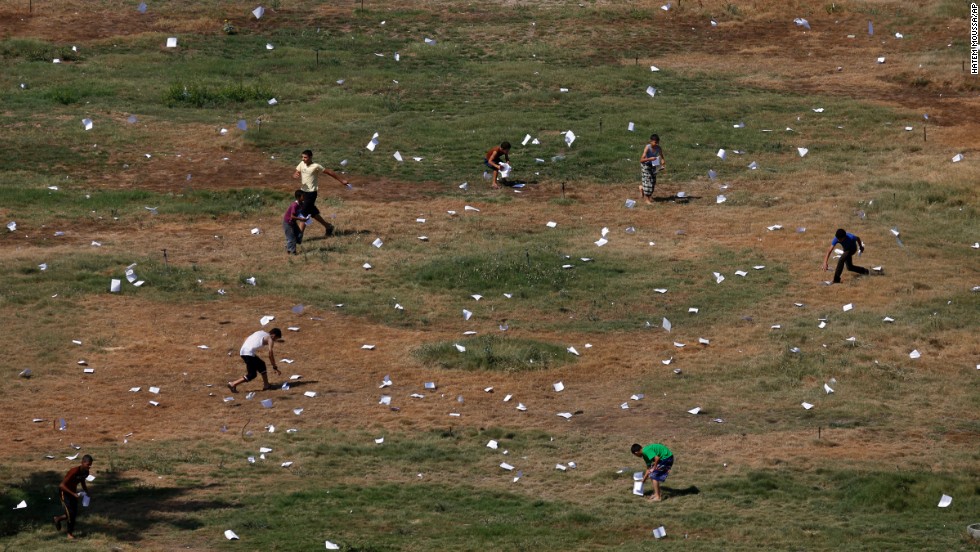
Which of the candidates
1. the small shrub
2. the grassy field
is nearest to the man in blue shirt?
the grassy field

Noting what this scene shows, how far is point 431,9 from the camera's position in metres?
46.6

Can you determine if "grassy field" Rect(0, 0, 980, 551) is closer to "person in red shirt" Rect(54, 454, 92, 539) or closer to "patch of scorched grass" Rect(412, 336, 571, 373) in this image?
"patch of scorched grass" Rect(412, 336, 571, 373)

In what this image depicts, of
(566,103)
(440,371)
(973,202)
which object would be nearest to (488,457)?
(440,371)

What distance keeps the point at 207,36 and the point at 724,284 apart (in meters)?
21.4

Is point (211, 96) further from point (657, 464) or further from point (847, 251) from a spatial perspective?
point (657, 464)

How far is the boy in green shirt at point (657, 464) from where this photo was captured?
62.7 ft

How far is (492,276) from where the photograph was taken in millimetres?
27578

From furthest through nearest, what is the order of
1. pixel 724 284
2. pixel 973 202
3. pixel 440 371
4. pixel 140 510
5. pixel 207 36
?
pixel 207 36 → pixel 973 202 → pixel 724 284 → pixel 440 371 → pixel 140 510

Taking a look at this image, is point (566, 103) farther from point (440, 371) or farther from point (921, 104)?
point (440, 371)

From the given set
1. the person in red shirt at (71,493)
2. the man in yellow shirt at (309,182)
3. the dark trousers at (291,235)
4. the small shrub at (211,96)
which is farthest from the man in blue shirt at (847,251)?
the small shrub at (211,96)

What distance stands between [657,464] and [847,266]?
32.2 ft

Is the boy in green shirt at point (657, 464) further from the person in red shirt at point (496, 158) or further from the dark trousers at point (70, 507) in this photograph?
the person in red shirt at point (496, 158)

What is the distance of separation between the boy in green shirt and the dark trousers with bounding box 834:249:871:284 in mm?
9027

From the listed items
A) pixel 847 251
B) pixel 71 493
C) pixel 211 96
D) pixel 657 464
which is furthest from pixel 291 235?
pixel 657 464
